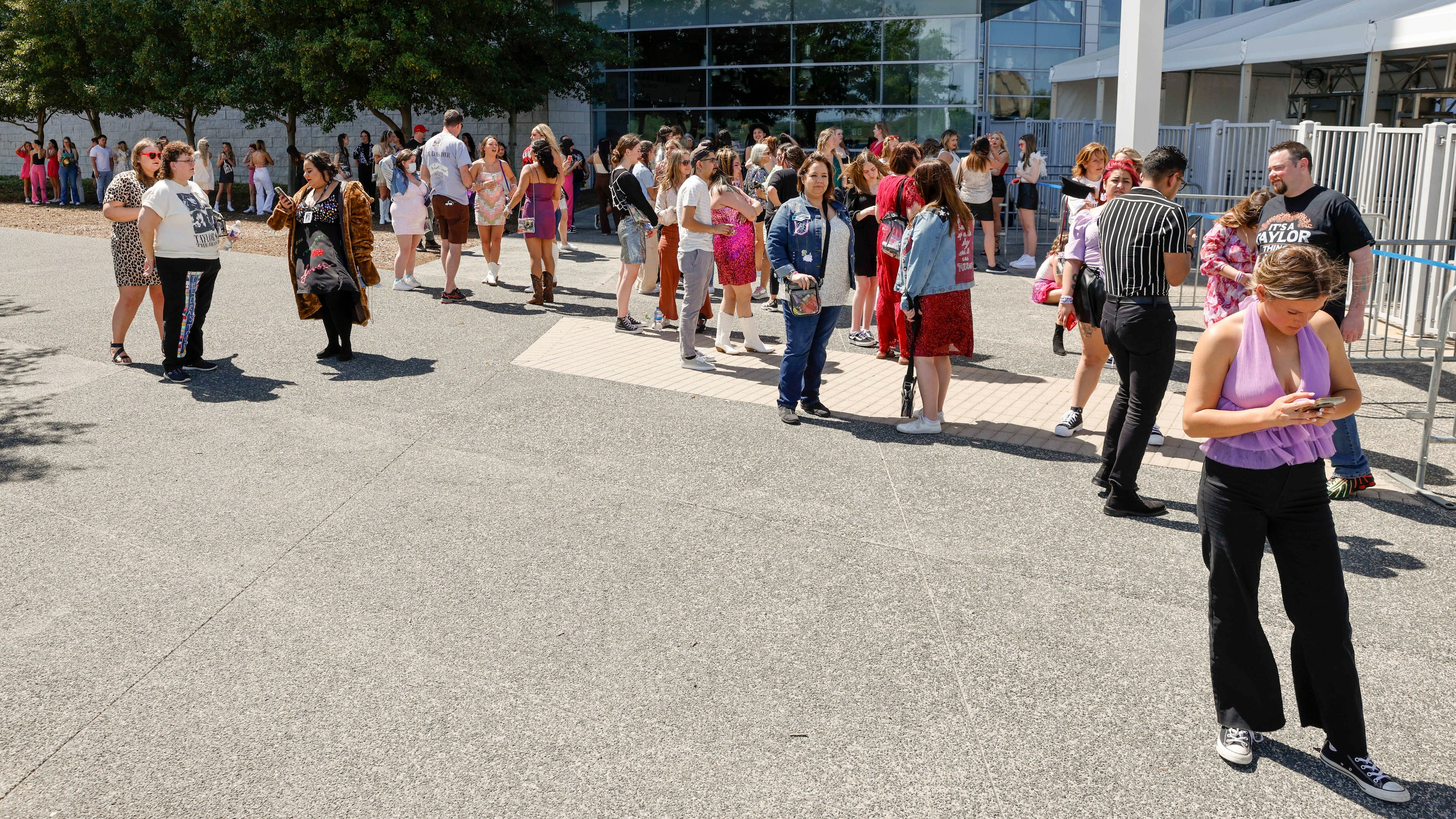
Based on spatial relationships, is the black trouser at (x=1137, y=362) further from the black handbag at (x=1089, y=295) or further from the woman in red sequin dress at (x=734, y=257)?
the woman in red sequin dress at (x=734, y=257)

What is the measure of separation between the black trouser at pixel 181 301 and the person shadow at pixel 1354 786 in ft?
25.2

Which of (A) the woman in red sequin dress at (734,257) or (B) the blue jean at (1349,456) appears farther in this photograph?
(A) the woman in red sequin dress at (734,257)

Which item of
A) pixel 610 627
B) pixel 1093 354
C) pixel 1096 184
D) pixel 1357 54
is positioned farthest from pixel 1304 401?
pixel 1357 54

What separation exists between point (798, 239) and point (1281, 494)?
4610 mm

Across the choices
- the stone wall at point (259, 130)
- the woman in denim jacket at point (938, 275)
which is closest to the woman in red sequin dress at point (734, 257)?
the woman in denim jacket at point (938, 275)

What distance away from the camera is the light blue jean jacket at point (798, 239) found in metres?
7.59

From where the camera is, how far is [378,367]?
9.14 meters

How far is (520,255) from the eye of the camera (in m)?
16.3

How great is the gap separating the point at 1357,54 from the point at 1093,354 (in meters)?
10.5

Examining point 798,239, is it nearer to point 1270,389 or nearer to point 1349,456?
point 1349,456

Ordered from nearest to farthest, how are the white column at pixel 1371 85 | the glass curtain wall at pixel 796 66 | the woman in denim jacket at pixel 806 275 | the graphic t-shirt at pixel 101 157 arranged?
the woman in denim jacket at pixel 806 275, the white column at pixel 1371 85, the glass curtain wall at pixel 796 66, the graphic t-shirt at pixel 101 157

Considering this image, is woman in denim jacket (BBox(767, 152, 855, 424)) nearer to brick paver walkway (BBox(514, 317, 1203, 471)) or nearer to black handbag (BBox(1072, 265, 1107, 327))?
brick paver walkway (BBox(514, 317, 1203, 471))

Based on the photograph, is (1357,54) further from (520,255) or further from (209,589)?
(209,589)

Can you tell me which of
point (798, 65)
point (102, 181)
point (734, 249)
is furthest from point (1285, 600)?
point (102, 181)
